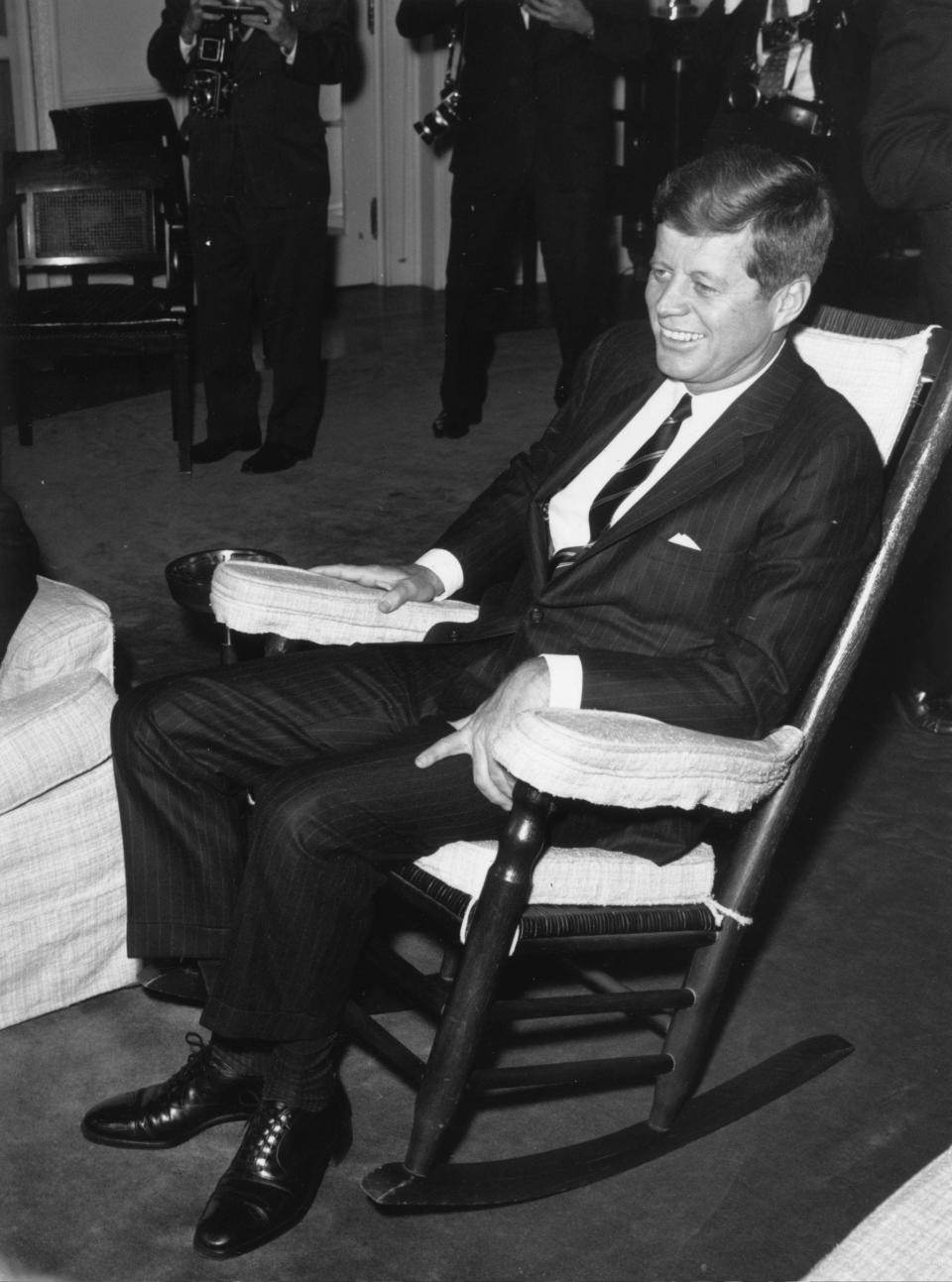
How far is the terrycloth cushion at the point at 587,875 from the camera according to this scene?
1.66m

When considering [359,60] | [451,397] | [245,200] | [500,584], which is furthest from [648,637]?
[359,60]

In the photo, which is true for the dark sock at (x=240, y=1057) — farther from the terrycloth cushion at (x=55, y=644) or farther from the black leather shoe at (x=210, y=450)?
the black leather shoe at (x=210, y=450)

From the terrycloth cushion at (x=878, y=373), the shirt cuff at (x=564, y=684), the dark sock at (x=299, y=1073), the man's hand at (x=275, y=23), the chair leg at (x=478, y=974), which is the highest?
the man's hand at (x=275, y=23)

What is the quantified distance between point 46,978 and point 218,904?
37 cm

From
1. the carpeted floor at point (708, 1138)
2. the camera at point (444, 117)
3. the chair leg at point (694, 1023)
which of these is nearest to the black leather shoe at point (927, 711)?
the carpeted floor at point (708, 1138)

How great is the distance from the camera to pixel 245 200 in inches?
169

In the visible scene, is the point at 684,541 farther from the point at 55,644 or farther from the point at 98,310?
the point at 98,310

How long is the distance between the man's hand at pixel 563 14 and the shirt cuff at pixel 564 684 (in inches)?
130

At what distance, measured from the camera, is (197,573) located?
8.05ft

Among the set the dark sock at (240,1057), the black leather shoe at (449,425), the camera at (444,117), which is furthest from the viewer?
the black leather shoe at (449,425)

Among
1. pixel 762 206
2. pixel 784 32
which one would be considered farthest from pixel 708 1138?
pixel 784 32

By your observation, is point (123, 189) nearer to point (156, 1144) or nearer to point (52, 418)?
point (52, 418)

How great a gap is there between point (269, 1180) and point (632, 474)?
95 cm

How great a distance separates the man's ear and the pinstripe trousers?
562 millimetres
